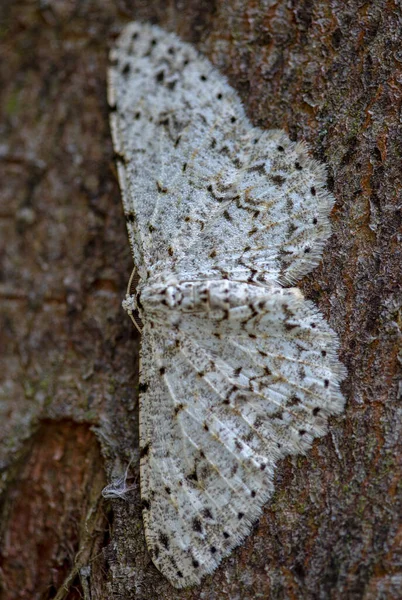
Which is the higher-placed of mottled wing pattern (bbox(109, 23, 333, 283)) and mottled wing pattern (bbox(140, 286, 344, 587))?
mottled wing pattern (bbox(109, 23, 333, 283))

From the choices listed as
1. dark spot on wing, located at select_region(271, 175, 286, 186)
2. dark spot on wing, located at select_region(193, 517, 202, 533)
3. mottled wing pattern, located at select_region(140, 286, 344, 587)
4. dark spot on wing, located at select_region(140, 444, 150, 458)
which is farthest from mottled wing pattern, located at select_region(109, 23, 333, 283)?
dark spot on wing, located at select_region(193, 517, 202, 533)

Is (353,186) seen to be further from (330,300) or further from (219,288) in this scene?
(219,288)

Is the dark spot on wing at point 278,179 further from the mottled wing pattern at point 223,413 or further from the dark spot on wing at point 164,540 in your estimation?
the dark spot on wing at point 164,540

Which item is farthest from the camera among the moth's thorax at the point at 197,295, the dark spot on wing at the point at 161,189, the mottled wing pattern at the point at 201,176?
the dark spot on wing at the point at 161,189

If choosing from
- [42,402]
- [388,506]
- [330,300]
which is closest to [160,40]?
[330,300]

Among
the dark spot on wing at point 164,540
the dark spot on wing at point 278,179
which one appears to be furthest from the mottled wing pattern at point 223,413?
the dark spot on wing at point 278,179

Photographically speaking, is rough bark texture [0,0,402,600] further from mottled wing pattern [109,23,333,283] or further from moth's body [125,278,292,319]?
moth's body [125,278,292,319]
